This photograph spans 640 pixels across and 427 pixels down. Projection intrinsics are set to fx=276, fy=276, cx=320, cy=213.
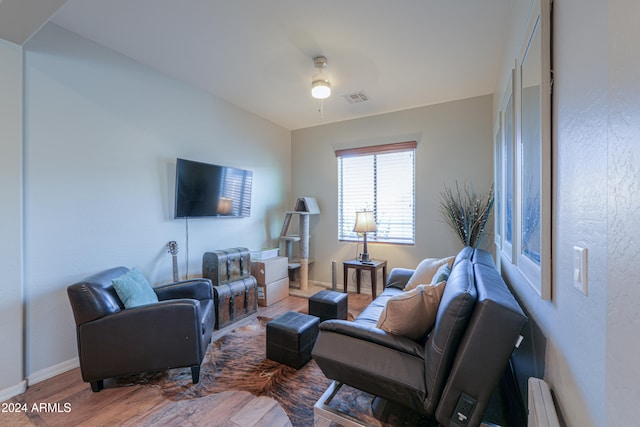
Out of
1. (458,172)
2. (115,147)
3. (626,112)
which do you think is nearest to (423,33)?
(458,172)

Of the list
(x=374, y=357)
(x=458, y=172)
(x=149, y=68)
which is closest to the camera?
(x=374, y=357)

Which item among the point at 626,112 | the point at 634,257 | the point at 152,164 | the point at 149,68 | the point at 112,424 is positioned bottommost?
the point at 112,424

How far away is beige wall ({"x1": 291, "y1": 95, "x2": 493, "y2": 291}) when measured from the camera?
347cm

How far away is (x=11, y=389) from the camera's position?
188 centimetres

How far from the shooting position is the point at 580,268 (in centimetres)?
74

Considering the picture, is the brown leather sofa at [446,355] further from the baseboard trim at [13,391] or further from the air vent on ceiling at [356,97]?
the air vent on ceiling at [356,97]

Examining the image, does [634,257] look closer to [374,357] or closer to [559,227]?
[559,227]

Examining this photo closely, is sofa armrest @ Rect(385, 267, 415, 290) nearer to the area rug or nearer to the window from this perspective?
the window

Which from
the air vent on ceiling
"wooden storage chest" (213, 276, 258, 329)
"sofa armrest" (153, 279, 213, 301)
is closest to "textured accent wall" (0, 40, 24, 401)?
"sofa armrest" (153, 279, 213, 301)

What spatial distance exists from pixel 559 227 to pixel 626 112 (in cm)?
51

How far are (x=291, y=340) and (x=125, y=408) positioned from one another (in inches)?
44.3

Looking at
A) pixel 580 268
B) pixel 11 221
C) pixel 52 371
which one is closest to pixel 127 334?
pixel 52 371

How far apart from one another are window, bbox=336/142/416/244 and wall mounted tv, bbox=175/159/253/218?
1495mm

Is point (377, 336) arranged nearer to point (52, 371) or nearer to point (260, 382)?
point (260, 382)
